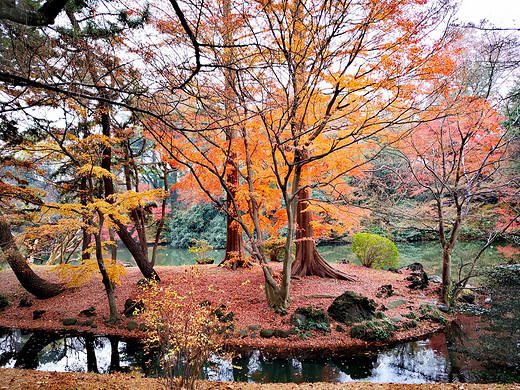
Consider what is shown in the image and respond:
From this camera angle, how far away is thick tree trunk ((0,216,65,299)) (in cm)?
789

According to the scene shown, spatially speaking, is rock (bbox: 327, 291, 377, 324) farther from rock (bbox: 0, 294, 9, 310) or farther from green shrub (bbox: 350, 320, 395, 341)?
rock (bbox: 0, 294, 9, 310)

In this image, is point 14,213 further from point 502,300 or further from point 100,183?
point 502,300

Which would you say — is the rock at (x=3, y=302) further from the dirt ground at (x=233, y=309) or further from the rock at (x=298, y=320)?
the rock at (x=298, y=320)

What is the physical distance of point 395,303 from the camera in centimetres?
755

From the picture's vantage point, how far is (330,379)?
4637 millimetres

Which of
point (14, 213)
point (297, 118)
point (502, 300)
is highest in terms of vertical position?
point (297, 118)

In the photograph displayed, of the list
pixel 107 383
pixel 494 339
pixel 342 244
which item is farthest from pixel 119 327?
pixel 342 244

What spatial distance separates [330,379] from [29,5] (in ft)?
20.3

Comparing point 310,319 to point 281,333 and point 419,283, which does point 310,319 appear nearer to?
point 281,333

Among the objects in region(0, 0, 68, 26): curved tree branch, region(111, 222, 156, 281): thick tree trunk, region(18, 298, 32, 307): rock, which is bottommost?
region(18, 298, 32, 307): rock

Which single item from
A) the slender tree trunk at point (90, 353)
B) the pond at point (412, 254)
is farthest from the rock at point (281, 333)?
the pond at point (412, 254)

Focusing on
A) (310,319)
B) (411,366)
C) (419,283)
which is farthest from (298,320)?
(419,283)

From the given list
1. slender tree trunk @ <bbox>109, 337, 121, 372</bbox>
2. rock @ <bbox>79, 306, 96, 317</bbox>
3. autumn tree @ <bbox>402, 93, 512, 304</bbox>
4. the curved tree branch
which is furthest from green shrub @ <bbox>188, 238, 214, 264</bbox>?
the curved tree branch

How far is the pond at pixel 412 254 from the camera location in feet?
42.1
